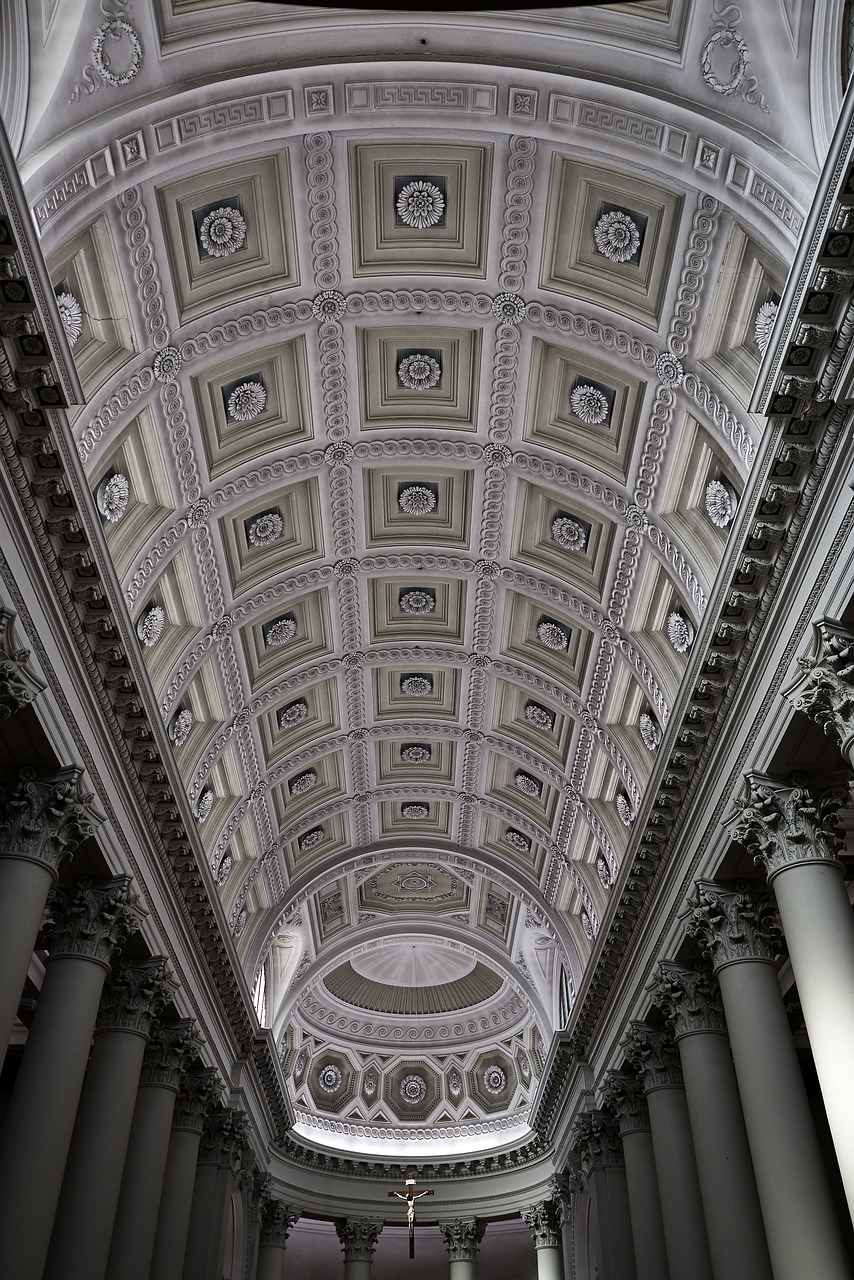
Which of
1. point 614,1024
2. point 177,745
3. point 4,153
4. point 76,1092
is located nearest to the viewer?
point 4,153

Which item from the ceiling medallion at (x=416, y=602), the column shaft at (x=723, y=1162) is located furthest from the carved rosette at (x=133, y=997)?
the ceiling medallion at (x=416, y=602)

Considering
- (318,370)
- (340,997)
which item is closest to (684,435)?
(318,370)

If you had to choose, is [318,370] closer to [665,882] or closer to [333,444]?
[333,444]

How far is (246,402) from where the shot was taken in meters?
15.5

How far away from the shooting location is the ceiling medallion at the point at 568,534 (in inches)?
684

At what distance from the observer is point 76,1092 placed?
476 inches

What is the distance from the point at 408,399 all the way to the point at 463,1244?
84.5ft

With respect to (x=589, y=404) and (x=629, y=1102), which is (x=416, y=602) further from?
(x=629, y=1102)

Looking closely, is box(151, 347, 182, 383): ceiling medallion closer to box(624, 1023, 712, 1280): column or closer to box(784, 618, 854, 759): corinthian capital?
box(784, 618, 854, 759): corinthian capital

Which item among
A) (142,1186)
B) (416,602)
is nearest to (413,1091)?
(142,1186)

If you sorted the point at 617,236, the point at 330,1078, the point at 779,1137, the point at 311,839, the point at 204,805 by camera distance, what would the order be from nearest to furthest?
1. the point at 779,1137
2. the point at 617,236
3. the point at 204,805
4. the point at 311,839
5. the point at 330,1078

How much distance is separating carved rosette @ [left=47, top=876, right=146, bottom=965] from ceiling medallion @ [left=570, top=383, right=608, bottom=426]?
940 cm

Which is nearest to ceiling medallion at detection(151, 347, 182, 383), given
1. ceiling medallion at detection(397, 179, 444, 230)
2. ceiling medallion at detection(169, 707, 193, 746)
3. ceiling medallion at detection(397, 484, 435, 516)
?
ceiling medallion at detection(397, 179, 444, 230)

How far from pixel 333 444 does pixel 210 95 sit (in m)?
6.17
